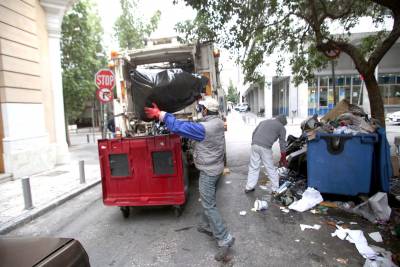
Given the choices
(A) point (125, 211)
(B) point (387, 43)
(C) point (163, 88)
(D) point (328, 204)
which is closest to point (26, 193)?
(A) point (125, 211)

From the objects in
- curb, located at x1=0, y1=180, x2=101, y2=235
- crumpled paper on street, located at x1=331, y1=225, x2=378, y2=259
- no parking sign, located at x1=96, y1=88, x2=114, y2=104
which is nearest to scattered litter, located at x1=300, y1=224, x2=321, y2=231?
crumpled paper on street, located at x1=331, y1=225, x2=378, y2=259

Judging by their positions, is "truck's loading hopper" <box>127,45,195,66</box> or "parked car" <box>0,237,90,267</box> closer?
"parked car" <box>0,237,90,267</box>

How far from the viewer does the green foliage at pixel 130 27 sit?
20742 mm

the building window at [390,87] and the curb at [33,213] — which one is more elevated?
the building window at [390,87]

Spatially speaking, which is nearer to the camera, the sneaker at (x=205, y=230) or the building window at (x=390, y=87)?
the sneaker at (x=205, y=230)

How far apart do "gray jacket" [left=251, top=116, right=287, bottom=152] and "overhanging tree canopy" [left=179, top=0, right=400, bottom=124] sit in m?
2.89

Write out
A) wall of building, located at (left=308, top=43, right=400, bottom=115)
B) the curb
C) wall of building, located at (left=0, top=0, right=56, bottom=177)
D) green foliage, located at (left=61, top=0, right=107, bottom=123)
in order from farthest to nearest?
wall of building, located at (left=308, top=43, right=400, bottom=115)
green foliage, located at (left=61, top=0, right=107, bottom=123)
wall of building, located at (left=0, top=0, right=56, bottom=177)
the curb

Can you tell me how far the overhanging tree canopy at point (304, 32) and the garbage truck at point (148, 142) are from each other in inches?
104

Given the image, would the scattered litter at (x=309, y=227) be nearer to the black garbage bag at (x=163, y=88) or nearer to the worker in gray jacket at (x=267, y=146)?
the worker in gray jacket at (x=267, y=146)

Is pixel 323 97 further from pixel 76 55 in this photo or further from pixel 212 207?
pixel 212 207

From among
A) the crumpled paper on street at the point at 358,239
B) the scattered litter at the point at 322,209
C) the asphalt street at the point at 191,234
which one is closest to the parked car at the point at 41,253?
the asphalt street at the point at 191,234

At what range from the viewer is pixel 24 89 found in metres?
8.97

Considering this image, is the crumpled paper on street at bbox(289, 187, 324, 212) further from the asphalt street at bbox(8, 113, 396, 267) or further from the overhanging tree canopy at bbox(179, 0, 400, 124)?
the overhanging tree canopy at bbox(179, 0, 400, 124)

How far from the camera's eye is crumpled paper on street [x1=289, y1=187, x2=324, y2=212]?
514 centimetres
